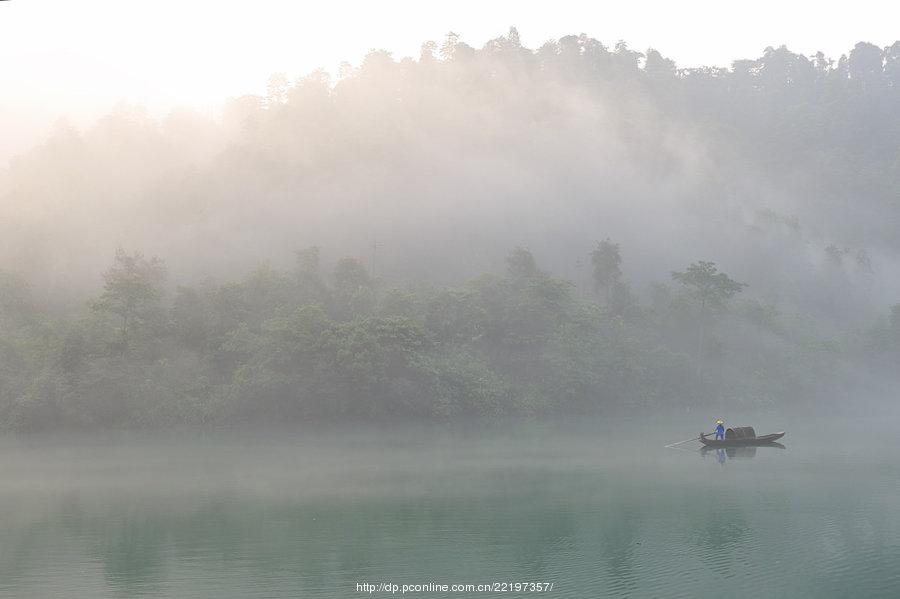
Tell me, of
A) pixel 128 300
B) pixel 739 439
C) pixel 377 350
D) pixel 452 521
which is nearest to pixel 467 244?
pixel 377 350

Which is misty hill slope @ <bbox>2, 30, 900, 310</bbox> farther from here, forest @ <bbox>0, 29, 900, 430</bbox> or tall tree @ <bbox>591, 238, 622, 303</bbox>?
tall tree @ <bbox>591, 238, 622, 303</bbox>

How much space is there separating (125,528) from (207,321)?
33788mm

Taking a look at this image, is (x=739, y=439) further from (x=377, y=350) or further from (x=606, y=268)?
(x=606, y=268)

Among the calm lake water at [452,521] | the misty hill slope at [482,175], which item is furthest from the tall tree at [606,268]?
the calm lake water at [452,521]

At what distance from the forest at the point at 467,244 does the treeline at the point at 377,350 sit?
0.18 meters

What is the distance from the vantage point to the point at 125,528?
21766 mm

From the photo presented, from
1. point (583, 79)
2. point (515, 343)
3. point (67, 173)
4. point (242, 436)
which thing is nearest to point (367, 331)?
point (242, 436)

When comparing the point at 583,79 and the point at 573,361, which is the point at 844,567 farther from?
the point at 583,79

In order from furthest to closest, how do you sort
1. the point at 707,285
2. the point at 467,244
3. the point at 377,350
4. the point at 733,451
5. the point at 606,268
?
the point at 467,244 < the point at 606,268 < the point at 707,285 < the point at 377,350 < the point at 733,451

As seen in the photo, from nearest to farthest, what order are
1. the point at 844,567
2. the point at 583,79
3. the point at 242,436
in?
the point at 844,567 → the point at 242,436 → the point at 583,79

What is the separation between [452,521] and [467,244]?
63476 mm

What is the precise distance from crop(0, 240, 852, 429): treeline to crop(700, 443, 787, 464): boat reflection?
2048 centimetres

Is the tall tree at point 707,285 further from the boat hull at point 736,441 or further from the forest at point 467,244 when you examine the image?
the boat hull at point 736,441

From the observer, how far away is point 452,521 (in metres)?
21.8
